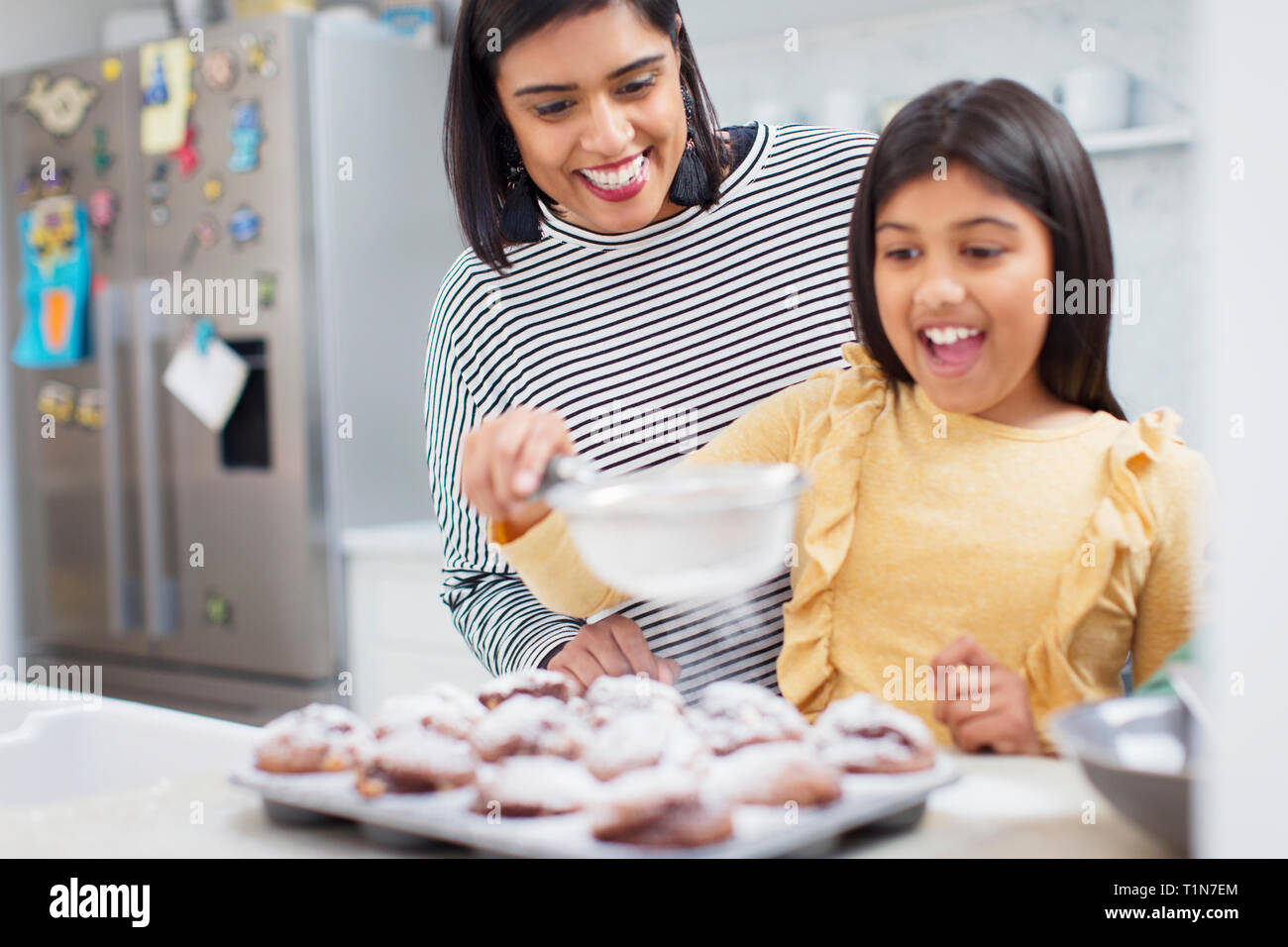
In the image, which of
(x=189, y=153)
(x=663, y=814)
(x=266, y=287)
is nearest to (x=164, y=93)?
(x=189, y=153)

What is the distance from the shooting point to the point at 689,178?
4.75 feet

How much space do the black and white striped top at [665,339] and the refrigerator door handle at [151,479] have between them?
6.38 feet

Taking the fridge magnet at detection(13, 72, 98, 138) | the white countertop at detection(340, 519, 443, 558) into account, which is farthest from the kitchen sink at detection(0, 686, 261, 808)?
the fridge magnet at detection(13, 72, 98, 138)

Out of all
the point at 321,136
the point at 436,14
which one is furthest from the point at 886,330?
the point at 436,14

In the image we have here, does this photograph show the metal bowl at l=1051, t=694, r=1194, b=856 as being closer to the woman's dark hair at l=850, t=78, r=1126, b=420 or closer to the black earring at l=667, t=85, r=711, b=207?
the woman's dark hair at l=850, t=78, r=1126, b=420

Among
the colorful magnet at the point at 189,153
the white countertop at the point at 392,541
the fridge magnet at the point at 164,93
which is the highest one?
the fridge magnet at the point at 164,93

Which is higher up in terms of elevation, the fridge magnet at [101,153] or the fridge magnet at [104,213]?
the fridge magnet at [101,153]

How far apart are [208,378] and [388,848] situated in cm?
254

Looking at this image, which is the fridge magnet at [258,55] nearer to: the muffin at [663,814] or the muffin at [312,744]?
the muffin at [312,744]

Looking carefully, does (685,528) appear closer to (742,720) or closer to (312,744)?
(742,720)

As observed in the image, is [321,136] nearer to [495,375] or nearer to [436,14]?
[436,14]

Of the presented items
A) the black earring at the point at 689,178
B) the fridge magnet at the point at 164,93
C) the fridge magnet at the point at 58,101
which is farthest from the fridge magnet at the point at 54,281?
the black earring at the point at 689,178

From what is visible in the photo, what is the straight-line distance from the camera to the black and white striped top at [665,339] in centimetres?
141
